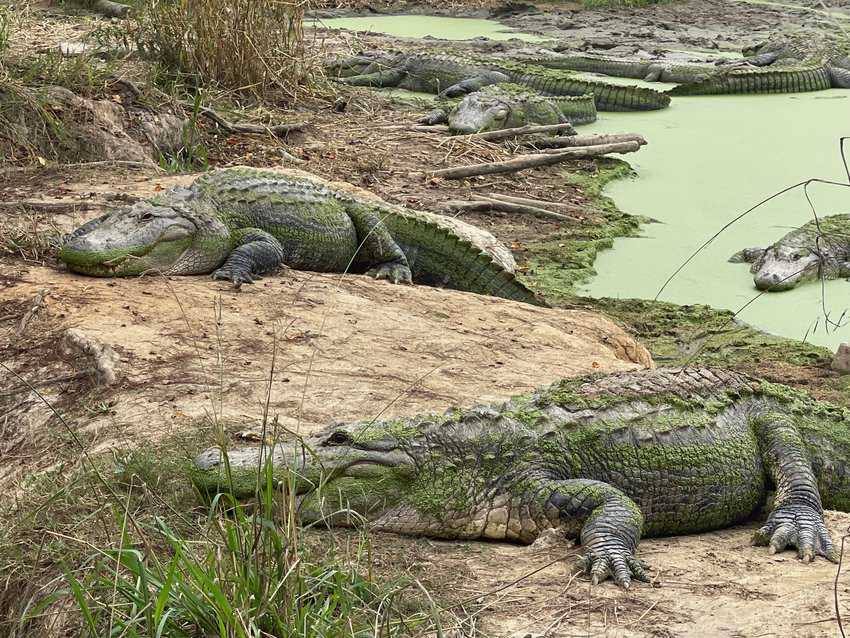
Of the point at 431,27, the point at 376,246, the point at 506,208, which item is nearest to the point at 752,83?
the point at 431,27

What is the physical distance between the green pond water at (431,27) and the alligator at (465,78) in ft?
10.7

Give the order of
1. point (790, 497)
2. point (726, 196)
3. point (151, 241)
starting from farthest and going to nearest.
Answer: point (726, 196)
point (151, 241)
point (790, 497)

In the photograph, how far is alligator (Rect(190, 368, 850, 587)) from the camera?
131 inches

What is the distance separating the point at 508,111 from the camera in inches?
455

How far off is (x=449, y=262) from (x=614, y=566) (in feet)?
12.9

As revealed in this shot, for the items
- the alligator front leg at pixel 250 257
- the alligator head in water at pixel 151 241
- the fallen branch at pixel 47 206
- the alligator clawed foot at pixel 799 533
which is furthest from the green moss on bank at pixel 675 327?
the fallen branch at pixel 47 206

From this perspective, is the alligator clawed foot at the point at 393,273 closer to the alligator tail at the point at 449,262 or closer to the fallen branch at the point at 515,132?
the alligator tail at the point at 449,262

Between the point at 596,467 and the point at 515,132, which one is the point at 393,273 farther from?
the point at 515,132

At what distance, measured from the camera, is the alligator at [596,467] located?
332cm

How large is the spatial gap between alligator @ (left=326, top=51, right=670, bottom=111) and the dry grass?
9.51 feet

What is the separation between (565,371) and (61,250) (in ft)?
8.37

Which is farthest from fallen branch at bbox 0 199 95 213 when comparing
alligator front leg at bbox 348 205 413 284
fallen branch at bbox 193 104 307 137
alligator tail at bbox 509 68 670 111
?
alligator tail at bbox 509 68 670 111

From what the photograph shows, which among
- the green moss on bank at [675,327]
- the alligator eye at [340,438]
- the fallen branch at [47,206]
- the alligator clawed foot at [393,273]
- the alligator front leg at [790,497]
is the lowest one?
the green moss on bank at [675,327]

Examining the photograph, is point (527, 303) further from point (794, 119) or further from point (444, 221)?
point (794, 119)
